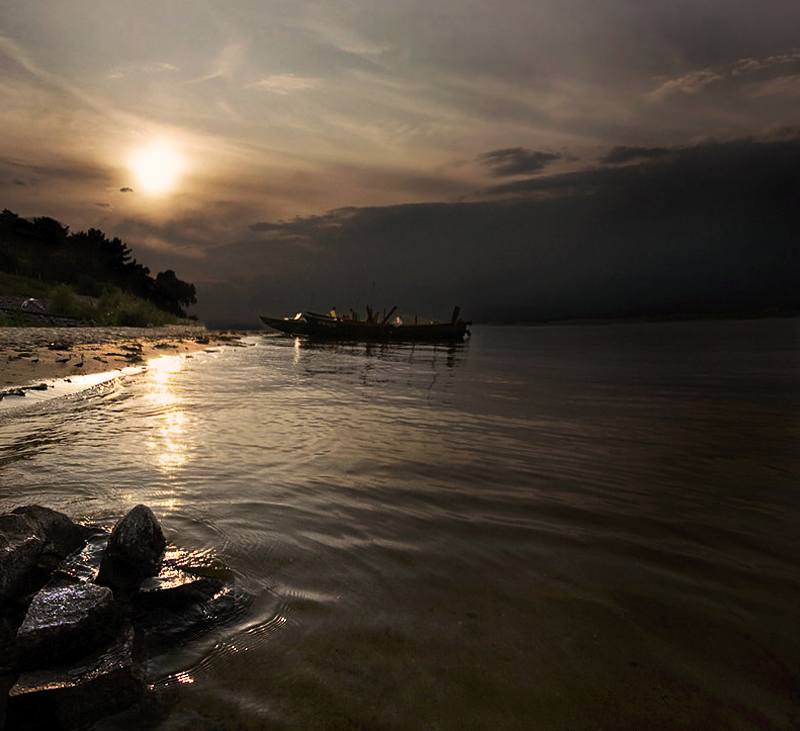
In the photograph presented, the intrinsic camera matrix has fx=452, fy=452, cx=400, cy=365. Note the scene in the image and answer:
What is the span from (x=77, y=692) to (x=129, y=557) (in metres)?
1.02

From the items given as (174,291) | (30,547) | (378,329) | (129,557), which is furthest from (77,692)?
(174,291)

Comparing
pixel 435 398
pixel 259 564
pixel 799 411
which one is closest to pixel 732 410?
pixel 799 411

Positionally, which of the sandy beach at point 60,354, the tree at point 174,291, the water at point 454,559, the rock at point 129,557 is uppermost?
the tree at point 174,291

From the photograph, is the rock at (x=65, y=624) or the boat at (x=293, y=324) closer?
the rock at (x=65, y=624)

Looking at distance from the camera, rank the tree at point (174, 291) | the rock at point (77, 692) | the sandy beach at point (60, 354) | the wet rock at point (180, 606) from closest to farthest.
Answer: the rock at point (77, 692), the wet rock at point (180, 606), the sandy beach at point (60, 354), the tree at point (174, 291)

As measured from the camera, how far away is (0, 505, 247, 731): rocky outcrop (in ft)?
6.59

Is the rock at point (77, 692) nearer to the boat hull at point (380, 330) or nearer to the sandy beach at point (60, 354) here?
the sandy beach at point (60, 354)

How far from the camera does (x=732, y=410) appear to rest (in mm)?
12008

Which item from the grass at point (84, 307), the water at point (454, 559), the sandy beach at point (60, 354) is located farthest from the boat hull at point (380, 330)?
the water at point (454, 559)

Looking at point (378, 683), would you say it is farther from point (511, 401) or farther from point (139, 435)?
point (511, 401)

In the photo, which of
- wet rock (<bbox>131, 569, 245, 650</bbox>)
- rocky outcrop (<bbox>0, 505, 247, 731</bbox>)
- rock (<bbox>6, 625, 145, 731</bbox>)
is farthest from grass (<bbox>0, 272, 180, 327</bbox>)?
rock (<bbox>6, 625, 145, 731</bbox>)

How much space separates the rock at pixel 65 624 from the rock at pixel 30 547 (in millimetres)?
420

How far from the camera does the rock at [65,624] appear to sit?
213 cm

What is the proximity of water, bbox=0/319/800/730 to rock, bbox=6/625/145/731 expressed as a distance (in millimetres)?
128
